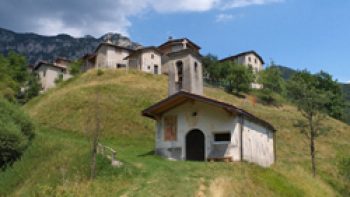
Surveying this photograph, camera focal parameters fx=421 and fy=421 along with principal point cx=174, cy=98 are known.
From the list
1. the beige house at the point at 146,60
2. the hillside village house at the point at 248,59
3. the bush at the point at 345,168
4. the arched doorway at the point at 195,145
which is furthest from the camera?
the hillside village house at the point at 248,59

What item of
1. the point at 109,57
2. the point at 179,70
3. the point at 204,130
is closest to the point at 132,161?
the point at 204,130

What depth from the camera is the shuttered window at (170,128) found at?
99.4 ft

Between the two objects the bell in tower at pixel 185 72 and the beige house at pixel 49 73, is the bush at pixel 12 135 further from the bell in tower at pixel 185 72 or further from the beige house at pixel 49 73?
the beige house at pixel 49 73

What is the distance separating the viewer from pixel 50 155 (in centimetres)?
3009

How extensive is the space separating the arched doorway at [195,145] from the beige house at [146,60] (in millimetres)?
42000

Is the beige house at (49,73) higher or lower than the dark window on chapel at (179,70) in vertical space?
higher

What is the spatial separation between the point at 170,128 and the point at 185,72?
18.1ft

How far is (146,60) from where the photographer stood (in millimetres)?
71688

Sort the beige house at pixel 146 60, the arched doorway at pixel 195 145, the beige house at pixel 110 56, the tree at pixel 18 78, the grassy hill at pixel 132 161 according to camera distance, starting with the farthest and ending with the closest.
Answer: the beige house at pixel 110 56, the beige house at pixel 146 60, the tree at pixel 18 78, the arched doorway at pixel 195 145, the grassy hill at pixel 132 161

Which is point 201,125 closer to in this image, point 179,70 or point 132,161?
point 132,161

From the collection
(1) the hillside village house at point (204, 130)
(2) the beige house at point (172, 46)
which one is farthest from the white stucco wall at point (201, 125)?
(2) the beige house at point (172, 46)

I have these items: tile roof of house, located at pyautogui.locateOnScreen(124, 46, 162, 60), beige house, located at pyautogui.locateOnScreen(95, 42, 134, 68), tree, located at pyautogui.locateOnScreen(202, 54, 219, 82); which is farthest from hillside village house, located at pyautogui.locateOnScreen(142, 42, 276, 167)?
tree, located at pyautogui.locateOnScreen(202, 54, 219, 82)

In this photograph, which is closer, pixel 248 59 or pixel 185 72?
pixel 185 72

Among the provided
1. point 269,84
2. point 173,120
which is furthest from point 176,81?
point 269,84
